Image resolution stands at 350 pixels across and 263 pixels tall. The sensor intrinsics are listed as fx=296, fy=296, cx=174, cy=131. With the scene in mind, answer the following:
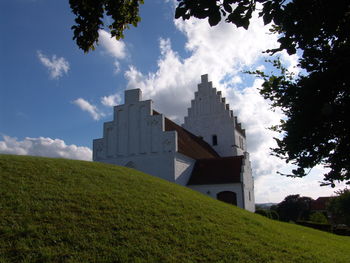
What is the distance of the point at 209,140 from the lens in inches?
1500

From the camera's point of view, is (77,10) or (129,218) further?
(129,218)

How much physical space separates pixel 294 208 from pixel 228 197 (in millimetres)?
34036

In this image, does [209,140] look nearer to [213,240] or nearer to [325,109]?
[213,240]

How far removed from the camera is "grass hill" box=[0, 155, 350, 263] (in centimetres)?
752

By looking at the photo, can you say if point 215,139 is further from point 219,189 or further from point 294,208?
point 294,208

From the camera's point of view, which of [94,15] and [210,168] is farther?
[210,168]

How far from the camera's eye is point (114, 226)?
29.1ft

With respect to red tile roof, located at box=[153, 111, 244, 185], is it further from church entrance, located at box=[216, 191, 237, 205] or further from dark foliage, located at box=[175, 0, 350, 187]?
dark foliage, located at box=[175, 0, 350, 187]

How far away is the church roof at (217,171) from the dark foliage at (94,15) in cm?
2086

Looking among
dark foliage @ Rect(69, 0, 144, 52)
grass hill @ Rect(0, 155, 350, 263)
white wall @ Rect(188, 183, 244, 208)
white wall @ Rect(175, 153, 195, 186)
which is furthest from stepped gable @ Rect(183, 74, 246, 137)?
dark foliage @ Rect(69, 0, 144, 52)

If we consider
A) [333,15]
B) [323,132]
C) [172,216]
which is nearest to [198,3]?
[333,15]

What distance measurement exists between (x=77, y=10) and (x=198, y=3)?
257 centimetres

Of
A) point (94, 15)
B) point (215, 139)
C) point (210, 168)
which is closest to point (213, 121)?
point (215, 139)

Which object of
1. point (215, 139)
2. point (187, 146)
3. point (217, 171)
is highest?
point (215, 139)
